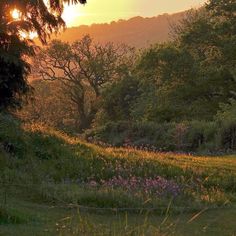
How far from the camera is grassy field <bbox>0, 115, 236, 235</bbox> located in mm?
9719

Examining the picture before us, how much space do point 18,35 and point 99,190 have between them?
918cm

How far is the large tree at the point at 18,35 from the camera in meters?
20.0

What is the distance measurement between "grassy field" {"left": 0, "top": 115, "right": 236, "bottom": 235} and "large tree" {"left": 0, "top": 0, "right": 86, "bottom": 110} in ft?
6.17

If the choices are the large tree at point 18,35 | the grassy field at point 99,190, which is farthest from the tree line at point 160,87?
the grassy field at point 99,190

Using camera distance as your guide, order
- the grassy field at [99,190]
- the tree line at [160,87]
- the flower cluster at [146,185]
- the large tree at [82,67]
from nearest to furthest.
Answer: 1. the grassy field at [99,190]
2. the flower cluster at [146,185]
3. the tree line at [160,87]
4. the large tree at [82,67]

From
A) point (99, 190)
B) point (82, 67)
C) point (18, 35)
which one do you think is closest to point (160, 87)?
point (82, 67)

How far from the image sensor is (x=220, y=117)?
115ft

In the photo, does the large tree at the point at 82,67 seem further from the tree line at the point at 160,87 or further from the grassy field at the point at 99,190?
the grassy field at the point at 99,190

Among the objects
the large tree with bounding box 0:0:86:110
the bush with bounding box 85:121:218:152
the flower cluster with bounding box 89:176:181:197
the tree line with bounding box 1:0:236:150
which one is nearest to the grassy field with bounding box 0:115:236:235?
the flower cluster with bounding box 89:176:181:197

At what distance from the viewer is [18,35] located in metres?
20.6

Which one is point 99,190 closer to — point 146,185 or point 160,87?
point 146,185

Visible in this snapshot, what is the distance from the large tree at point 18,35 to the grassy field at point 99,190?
1.88 m

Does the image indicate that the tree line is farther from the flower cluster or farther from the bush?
the flower cluster

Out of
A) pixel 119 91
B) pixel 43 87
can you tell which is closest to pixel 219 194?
pixel 119 91
